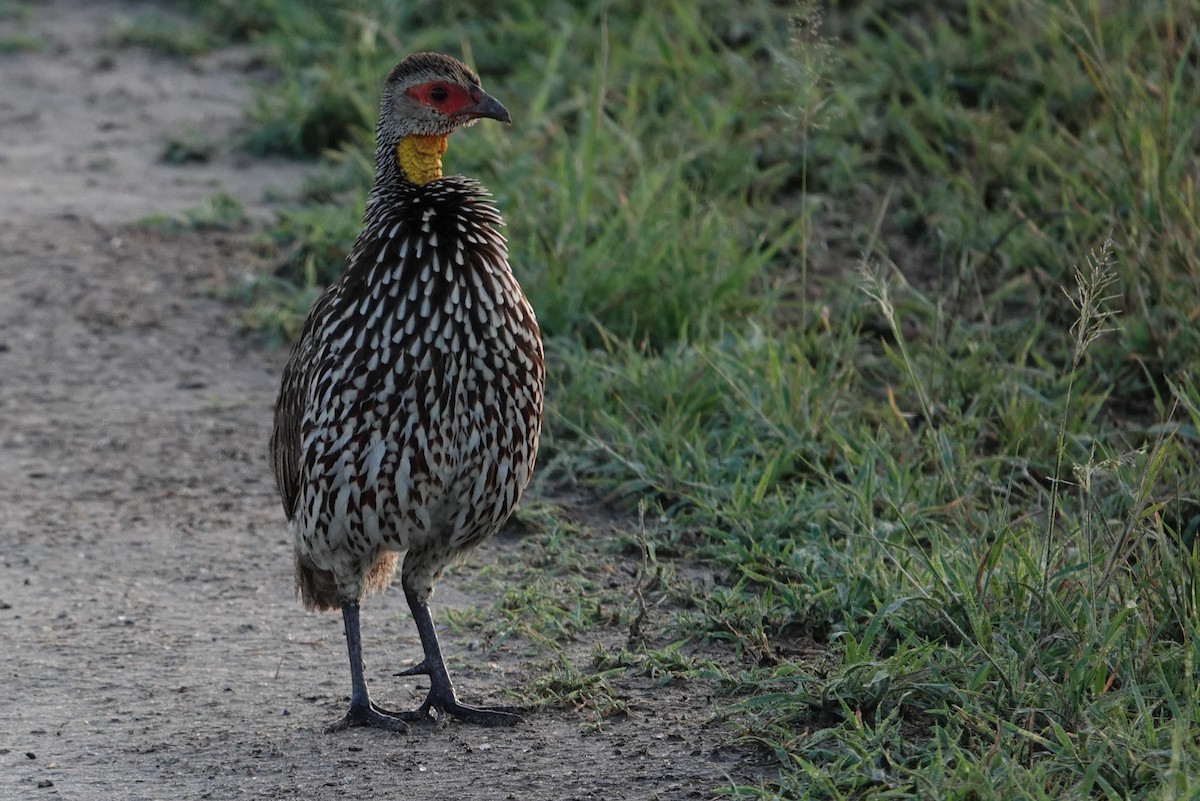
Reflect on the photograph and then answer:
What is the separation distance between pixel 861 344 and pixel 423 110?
251cm

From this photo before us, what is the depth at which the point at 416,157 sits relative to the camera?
4.52 m

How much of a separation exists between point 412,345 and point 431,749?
3.32 ft

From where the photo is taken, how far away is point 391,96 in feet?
14.8

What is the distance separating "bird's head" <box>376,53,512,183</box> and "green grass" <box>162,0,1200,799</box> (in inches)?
47.0

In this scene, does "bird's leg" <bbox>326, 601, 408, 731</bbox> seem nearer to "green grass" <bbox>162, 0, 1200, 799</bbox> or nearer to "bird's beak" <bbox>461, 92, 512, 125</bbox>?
"green grass" <bbox>162, 0, 1200, 799</bbox>

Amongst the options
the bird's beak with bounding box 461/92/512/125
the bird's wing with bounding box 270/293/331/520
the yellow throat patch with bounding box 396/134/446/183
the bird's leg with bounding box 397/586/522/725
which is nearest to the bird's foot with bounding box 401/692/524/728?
the bird's leg with bounding box 397/586/522/725

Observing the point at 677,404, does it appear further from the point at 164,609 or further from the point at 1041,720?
the point at 1041,720

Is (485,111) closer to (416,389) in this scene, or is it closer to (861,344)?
(416,389)

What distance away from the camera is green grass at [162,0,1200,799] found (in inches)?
154

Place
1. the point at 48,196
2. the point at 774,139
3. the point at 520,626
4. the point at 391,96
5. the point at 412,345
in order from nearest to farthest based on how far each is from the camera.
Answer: the point at 412,345 → the point at 391,96 → the point at 520,626 → the point at 774,139 → the point at 48,196

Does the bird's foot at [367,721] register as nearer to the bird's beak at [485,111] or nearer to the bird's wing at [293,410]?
the bird's wing at [293,410]

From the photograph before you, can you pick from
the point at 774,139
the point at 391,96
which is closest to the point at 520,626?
the point at 391,96

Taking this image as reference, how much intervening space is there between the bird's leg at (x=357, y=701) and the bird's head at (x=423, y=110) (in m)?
1.17

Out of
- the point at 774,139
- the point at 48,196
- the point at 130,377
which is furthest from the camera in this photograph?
the point at 48,196
